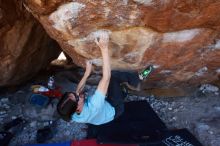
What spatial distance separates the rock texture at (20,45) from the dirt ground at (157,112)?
1.29ft

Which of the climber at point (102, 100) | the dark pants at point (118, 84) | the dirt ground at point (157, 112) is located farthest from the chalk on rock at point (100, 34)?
the dirt ground at point (157, 112)

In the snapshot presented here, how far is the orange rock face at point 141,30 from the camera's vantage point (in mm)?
3586

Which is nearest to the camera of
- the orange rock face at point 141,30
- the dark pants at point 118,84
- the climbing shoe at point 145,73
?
the orange rock face at point 141,30

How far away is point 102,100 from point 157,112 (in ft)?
4.23

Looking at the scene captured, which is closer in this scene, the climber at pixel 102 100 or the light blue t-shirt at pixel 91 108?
the climber at pixel 102 100

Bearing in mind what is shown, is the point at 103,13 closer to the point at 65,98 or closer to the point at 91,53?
the point at 91,53

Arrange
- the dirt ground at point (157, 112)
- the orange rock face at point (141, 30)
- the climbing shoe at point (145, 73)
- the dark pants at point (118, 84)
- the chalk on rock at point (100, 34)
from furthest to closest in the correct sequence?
the dirt ground at point (157, 112)
the climbing shoe at point (145, 73)
the dark pants at point (118, 84)
the chalk on rock at point (100, 34)
the orange rock face at point (141, 30)

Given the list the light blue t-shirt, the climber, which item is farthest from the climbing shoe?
the light blue t-shirt

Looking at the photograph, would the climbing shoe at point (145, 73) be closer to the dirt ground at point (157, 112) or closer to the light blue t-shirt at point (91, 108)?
the light blue t-shirt at point (91, 108)

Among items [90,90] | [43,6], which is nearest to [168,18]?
[43,6]

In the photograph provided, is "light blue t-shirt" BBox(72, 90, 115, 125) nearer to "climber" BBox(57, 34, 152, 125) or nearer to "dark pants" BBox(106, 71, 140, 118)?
"climber" BBox(57, 34, 152, 125)

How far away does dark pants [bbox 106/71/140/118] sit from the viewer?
4.28 metres

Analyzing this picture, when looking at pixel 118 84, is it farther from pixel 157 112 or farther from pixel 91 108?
pixel 157 112

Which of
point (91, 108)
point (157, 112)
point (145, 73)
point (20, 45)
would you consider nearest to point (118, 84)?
point (145, 73)
